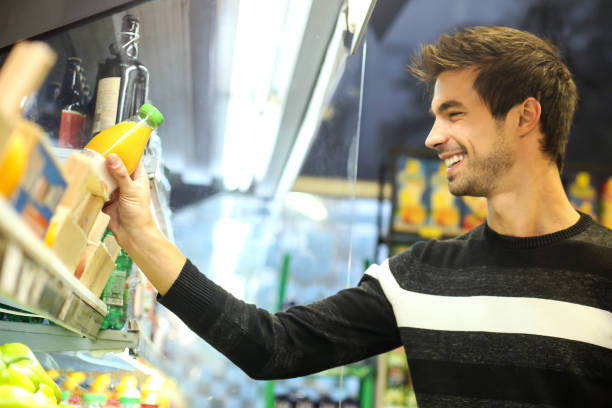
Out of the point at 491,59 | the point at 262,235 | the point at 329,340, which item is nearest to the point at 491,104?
the point at 491,59

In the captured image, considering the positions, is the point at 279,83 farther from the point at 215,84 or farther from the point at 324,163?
the point at 324,163

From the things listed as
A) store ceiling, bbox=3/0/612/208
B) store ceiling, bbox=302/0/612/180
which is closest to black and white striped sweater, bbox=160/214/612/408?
store ceiling, bbox=3/0/612/208

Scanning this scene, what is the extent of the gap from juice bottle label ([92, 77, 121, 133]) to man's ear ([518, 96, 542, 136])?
1.03m

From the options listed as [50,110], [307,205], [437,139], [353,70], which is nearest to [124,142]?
[50,110]

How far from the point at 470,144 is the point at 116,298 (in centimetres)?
93

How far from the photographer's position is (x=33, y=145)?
0.53 meters

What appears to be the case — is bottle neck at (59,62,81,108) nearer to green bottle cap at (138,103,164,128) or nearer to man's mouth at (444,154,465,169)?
green bottle cap at (138,103,164,128)

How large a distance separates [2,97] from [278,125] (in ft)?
7.66

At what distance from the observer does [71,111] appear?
54.9 inches

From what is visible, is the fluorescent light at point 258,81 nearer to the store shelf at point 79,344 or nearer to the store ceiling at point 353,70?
the store ceiling at point 353,70

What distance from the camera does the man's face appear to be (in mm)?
1618

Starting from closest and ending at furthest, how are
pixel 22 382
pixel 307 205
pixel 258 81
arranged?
1. pixel 22 382
2. pixel 258 81
3. pixel 307 205

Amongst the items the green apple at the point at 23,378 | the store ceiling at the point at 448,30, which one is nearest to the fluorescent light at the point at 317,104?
the green apple at the point at 23,378

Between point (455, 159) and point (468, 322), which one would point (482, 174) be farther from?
point (468, 322)
